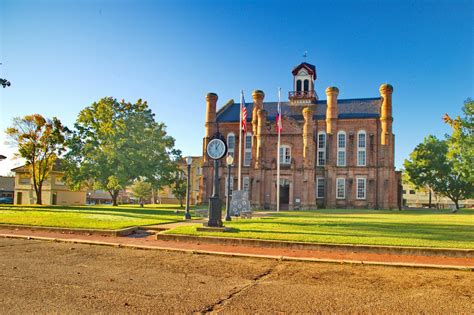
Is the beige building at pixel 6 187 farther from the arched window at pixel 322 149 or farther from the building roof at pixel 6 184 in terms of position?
the arched window at pixel 322 149

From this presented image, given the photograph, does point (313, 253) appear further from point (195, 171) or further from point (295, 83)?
point (195, 171)

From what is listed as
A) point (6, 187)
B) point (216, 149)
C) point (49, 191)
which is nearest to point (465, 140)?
point (216, 149)

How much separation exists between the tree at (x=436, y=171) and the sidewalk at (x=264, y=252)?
162 ft

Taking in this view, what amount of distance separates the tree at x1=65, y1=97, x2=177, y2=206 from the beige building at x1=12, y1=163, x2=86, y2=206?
1417cm

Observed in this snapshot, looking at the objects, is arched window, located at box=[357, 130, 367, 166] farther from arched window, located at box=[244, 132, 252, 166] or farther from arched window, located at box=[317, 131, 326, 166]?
arched window, located at box=[244, 132, 252, 166]

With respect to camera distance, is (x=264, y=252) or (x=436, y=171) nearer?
(x=264, y=252)

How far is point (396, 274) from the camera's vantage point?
8.82m

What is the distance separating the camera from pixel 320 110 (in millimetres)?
53531

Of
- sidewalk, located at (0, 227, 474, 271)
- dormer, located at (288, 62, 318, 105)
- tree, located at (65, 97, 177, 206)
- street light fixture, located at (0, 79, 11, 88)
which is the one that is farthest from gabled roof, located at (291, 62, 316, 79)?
sidewalk, located at (0, 227, 474, 271)

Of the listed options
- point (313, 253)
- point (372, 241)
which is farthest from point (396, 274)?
point (372, 241)

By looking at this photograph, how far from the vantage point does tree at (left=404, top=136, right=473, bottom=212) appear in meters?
54.4

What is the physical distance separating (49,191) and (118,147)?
889 inches

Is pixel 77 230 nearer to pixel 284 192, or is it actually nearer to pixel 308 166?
pixel 308 166

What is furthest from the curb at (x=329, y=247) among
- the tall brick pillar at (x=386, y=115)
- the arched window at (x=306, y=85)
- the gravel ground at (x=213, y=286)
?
the arched window at (x=306, y=85)
